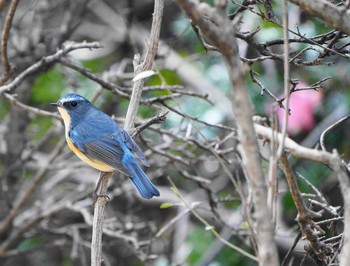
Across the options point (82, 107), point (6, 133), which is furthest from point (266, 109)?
point (6, 133)

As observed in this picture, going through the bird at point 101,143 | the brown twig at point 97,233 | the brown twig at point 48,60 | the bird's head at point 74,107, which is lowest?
the brown twig at point 97,233

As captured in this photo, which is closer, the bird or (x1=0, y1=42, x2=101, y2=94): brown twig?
(x1=0, y1=42, x2=101, y2=94): brown twig

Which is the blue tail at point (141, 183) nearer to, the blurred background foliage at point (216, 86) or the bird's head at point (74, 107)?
the bird's head at point (74, 107)

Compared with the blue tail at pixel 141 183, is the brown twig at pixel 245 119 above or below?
above

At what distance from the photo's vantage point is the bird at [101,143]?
149 inches

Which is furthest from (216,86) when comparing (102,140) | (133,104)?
(133,104)

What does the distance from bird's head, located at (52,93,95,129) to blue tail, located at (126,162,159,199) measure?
2.47 feet

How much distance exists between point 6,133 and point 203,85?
171 cm

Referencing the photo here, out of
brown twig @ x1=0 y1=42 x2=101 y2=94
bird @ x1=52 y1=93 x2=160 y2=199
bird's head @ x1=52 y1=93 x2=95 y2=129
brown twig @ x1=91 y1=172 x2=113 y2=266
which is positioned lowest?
brown twig @ x1=91 y1=172 x2=113 y2=266

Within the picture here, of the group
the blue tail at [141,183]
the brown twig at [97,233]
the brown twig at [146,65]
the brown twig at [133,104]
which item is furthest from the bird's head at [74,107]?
the brown twig at [97,233]

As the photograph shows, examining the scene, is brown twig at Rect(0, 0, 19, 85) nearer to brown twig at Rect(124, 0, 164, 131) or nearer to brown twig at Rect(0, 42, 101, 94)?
brown twig at Rect(0, 42, 101, 94)

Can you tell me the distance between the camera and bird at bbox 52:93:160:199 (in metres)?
3.79

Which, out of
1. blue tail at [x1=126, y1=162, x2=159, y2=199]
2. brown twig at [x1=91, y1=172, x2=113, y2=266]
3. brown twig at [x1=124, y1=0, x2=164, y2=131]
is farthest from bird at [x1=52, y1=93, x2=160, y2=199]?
brown twig at [x1=91, y1=172, x2=113, y2=266]

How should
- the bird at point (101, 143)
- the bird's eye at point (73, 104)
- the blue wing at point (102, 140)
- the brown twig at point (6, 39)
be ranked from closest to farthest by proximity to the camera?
the brown twig at point (6, 39), the bird at point (101, 143), the blue wing at point (102, 140), the bird's eye at point (73, 104)
